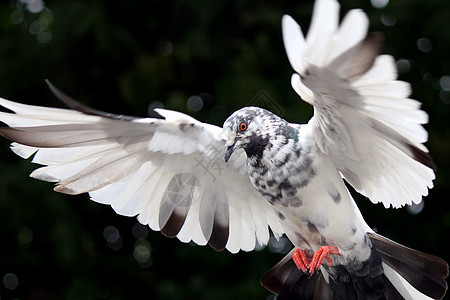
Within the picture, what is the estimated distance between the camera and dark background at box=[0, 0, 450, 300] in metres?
4.62

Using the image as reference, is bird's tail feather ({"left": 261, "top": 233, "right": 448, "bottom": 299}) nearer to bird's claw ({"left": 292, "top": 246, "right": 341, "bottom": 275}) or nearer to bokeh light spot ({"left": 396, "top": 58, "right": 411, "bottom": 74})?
bird's claw ({"left": 292, "top": 246, "right": 341, "bottom": 275})

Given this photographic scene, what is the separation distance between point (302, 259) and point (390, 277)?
0.33 m

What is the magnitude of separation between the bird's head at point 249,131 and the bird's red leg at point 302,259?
0.48 metres

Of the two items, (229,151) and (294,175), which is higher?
(229,151)

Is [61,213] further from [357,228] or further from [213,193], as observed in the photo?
[357,228]

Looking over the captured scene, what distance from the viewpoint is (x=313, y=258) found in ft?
8.55

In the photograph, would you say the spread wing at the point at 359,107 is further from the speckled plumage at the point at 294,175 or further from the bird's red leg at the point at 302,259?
the bird's red leg at the point at 302,259

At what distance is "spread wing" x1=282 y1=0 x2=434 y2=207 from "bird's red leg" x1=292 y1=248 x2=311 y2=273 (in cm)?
34

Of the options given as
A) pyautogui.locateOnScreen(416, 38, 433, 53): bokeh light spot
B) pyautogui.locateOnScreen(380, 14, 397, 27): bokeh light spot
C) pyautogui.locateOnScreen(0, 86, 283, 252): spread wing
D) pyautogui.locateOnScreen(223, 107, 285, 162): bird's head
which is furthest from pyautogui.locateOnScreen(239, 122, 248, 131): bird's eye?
pyautogui.locateOnScreen(416, 38, 433, 53): bokeh light spot

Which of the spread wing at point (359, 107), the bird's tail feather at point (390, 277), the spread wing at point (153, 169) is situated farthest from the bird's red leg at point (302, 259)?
the spread wing at point (359, 107)

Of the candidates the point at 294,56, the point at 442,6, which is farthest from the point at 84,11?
the point at 294,56

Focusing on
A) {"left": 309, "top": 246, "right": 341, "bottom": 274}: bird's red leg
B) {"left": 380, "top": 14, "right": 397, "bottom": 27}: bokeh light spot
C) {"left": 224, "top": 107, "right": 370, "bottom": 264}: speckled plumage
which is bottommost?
{"left": 309, "top": 246, "right": 341, "bottom": 274}: bird's red leg

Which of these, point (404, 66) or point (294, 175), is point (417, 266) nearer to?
point (294, 175)

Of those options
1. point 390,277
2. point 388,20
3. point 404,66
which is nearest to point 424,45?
point 404,66
